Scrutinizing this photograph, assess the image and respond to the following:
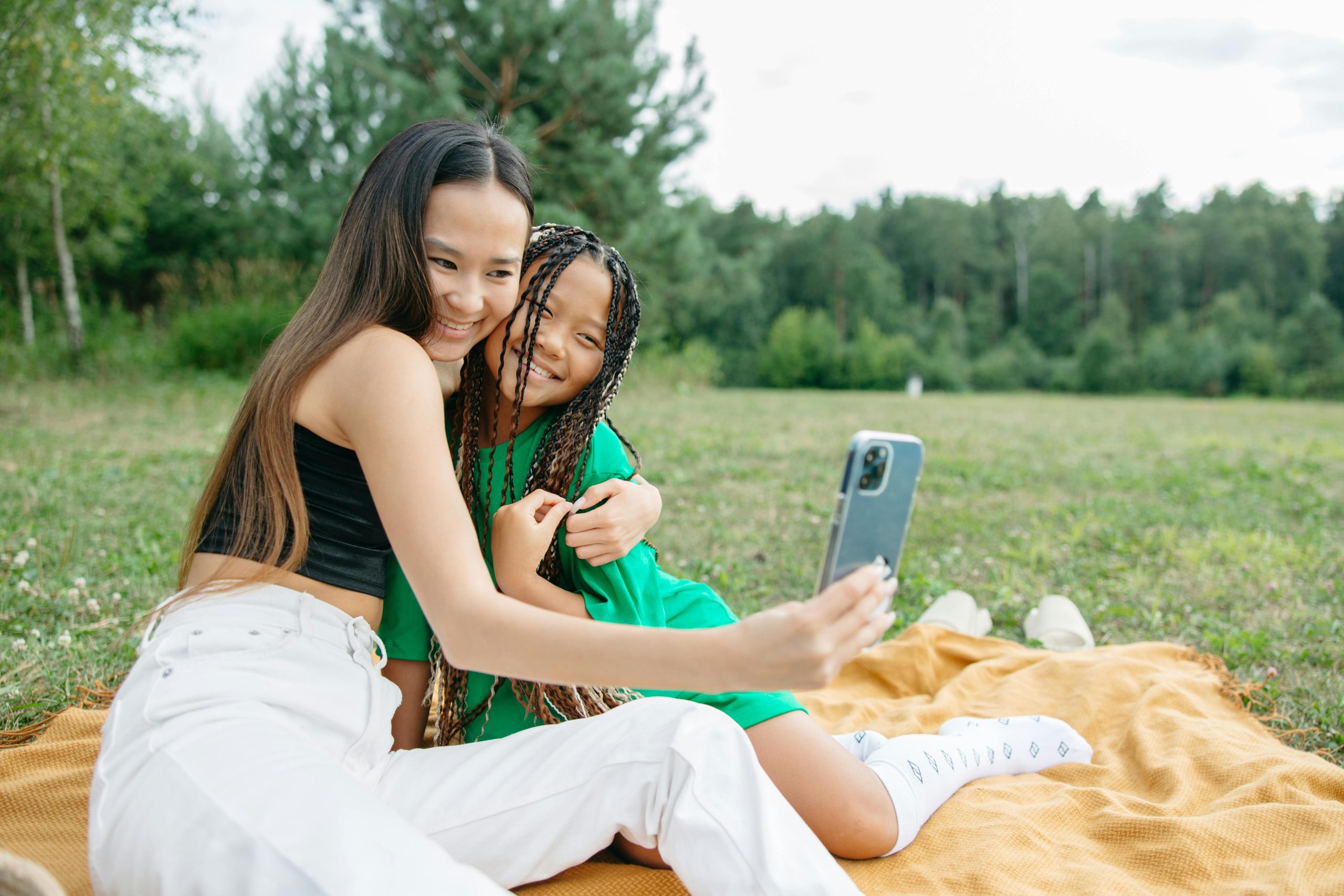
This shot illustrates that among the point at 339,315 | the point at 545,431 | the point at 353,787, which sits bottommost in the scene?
the point at 353,787

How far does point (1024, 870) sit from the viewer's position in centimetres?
192

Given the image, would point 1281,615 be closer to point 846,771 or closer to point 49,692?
point 846,771

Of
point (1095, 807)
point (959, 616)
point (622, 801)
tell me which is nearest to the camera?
point (622, 801)

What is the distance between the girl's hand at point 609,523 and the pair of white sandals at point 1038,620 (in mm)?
2045

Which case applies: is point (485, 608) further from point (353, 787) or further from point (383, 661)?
point (383, 661)

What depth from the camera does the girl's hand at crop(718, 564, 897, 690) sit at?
1.13 metres

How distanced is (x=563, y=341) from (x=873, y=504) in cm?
91

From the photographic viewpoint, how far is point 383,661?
1.68 metres

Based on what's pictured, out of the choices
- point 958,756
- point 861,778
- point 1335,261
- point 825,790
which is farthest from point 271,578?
point 1335,261

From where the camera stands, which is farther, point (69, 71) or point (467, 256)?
point (69, 71)

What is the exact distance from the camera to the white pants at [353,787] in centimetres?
116

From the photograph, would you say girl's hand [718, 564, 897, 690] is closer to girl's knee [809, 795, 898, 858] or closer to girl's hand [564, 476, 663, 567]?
girl's hand [564, 476, 663, 567]

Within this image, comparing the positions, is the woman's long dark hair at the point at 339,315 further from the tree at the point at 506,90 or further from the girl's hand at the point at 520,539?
the tree at the point at 506,90

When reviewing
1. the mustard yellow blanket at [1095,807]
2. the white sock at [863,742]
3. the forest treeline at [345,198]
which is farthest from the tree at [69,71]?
the white sock at [863,742]
